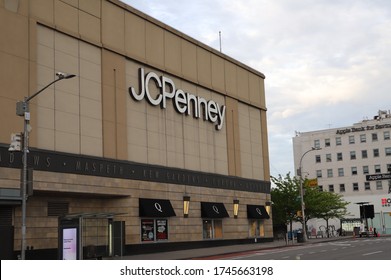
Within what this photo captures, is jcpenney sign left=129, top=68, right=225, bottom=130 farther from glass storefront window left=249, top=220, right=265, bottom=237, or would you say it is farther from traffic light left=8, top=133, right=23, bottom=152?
traffic light left=8, top=133, right=23, bottom=152

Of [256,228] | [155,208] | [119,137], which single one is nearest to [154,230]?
[155,208]

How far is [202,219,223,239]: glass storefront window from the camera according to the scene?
1907 inches

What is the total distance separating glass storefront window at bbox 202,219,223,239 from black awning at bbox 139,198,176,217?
586 cm

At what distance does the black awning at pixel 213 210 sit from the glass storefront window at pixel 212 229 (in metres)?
0.90

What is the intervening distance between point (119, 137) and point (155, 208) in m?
6.19

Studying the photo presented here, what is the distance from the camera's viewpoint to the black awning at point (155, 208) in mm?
40438

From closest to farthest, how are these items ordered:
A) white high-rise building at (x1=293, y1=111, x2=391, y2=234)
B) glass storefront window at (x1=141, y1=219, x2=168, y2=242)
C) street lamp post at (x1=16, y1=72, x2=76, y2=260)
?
street lamp post at (x1=16, y1=72, x2=76, y2=260)
glass storefront window at (x1=141, y1=219, x2=168, y2=242)
white high-rise building at (x1=293, y1=111, x2=391, y2=234)

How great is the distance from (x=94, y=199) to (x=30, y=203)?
19.8ft

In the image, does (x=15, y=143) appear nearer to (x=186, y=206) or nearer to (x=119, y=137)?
(x=119, y=137)

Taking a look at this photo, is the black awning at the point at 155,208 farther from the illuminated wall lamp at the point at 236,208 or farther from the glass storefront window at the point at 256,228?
the glass storefront window at the point at 256,228

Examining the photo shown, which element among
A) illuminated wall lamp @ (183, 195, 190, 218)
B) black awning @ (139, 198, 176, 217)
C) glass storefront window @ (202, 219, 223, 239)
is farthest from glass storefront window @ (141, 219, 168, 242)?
glass storefront window @ (202, 219, 223, 239)

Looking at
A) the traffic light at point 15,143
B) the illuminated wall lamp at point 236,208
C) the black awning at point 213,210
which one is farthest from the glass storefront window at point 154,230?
the traffic light at point 15,143
